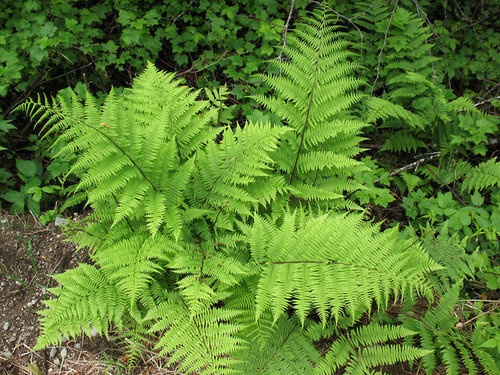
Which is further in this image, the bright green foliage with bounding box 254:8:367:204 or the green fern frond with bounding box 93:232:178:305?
the bright green foliage with bounding box 254:8:367:204

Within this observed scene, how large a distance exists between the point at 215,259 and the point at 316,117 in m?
1.47

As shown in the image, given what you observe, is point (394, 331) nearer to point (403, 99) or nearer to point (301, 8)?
point (403, 99)

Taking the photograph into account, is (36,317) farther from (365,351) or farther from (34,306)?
(365,351)

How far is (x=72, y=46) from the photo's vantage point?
146 inches

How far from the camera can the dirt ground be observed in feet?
8.34

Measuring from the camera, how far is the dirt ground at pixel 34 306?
2543 mm

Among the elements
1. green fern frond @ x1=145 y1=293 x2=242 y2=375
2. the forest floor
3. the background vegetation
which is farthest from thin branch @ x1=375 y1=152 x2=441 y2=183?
green fern frond @ x1=145 y1=293 x2=242 y2=375

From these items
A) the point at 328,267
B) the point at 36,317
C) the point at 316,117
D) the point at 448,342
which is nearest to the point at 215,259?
the point at 328,267

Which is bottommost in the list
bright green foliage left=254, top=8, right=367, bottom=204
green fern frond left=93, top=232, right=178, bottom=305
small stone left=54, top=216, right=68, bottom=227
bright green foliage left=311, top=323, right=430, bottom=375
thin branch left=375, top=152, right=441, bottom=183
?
bright green foliage left=311, top=323, right=430, bottom=375

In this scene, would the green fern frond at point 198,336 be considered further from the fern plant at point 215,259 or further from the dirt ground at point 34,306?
the dirt ground at point 34,306

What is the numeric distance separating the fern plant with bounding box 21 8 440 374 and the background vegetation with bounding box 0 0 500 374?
0.69 m

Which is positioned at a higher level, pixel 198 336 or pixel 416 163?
pixel 416 163

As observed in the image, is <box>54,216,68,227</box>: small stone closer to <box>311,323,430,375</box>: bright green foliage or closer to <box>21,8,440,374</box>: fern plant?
<box>21,8,440,374</box>: fern plant

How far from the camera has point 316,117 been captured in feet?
9.52
